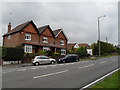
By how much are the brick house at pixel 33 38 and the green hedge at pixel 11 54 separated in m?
5.97

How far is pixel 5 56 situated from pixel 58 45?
19741mm

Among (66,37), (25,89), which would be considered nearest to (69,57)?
(66,37)

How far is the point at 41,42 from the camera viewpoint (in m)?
35.5

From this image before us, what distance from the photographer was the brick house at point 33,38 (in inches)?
1234

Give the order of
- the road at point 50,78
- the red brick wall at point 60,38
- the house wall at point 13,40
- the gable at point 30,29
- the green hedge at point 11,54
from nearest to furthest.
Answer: the road at point 50,78
the green hedge at point 11,54
the house wall at point 13,40
the gable at point 30,29
the red brick wall at point 60,38

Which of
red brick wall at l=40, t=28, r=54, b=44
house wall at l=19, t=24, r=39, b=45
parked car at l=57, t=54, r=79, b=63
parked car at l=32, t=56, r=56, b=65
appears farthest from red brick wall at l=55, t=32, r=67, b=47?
parked car at l=32, t=56, r=56, b=65

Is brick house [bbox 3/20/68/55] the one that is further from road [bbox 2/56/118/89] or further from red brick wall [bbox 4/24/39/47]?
road [bbox 2/56/118/89]

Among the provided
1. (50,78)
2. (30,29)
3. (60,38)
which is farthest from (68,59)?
(50,78)

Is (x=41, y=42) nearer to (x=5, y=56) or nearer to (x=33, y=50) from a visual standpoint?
(x=33, y=50)

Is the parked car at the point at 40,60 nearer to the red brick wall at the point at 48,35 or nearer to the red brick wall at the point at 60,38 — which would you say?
the red brick wall at the point at 48,35

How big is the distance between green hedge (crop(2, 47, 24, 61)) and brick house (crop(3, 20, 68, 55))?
597 centimetres

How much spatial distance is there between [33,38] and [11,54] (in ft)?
37.2

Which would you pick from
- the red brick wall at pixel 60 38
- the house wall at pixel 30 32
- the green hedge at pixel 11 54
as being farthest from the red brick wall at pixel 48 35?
the green hedge at pixel 11 54

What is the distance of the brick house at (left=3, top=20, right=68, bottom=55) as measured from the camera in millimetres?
31344
